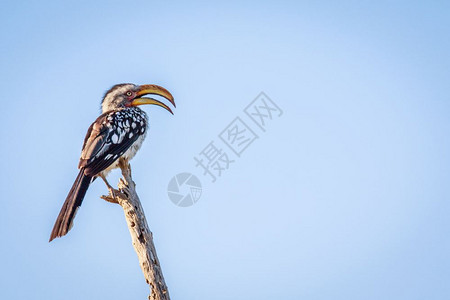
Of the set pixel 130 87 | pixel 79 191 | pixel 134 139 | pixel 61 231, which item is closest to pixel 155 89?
pixel 130 87

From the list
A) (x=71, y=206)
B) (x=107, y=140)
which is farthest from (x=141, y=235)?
(x=107, y=140)

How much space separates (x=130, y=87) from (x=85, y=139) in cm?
144

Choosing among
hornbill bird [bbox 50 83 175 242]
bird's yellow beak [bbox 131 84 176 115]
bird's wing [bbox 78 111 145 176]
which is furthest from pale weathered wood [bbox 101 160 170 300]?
bird's yellow beak [bbox 131 84 176 115]

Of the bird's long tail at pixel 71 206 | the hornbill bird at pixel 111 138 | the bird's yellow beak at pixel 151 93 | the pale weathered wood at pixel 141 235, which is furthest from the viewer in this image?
the bird's yellow beak at pixel 151 93

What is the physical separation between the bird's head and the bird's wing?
23.4 inches

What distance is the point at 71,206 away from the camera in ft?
16.9

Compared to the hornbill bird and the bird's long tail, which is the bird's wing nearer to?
the hornbill bird

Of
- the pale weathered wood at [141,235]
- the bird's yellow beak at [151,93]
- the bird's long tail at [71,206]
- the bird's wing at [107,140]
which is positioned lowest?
the pale weathered wood at [141,235]

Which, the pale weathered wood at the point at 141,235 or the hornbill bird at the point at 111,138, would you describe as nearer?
the pale weathered wood at the point at 141,235

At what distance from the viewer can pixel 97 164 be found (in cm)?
569

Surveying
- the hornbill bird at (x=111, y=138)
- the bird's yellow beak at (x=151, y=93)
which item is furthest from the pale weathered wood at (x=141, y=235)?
the bird's yellow beak at (x=151, y=93)

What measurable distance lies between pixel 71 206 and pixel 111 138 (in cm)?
124

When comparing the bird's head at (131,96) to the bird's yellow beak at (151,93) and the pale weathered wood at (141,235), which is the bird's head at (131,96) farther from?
the pale weathered wood at (141,235)

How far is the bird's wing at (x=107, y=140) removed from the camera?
5703 millimetres
